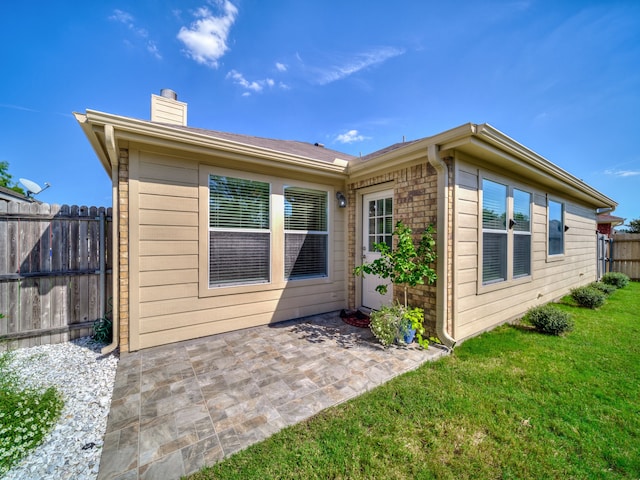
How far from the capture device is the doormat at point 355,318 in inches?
161

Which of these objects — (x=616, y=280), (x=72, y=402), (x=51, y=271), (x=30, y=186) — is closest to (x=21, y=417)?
(x=72, y=402)

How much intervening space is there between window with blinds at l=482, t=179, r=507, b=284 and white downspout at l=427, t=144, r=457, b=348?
3.29 feet

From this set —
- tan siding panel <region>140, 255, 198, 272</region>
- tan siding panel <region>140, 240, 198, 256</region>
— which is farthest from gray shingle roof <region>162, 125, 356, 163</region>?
tan siding panel <region>140, 255, 198, 272</region>

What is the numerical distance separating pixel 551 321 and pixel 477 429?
10.1ft

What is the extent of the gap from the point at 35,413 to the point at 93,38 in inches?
236

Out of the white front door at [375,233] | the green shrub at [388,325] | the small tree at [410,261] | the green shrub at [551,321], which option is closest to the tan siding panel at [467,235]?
the small tree at [410,261]

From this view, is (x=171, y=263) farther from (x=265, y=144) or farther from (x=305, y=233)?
(x=265, y=144)

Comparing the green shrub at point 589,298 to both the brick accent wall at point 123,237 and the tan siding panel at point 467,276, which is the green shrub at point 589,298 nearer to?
the tan siding panel at point 467,276

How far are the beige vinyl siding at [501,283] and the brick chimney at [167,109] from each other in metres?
5.99

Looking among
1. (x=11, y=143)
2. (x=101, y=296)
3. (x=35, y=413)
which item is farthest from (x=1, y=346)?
(x=11, y=143)

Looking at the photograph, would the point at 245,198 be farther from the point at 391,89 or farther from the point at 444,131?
the point at 391,89

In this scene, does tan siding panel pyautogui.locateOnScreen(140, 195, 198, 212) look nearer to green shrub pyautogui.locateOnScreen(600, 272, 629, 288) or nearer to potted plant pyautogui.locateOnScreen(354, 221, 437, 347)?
potted plant pyautogui.locateOnScreen(354, 221, 437, 347)

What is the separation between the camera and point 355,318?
14.3 feet

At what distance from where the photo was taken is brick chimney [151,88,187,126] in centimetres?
557
